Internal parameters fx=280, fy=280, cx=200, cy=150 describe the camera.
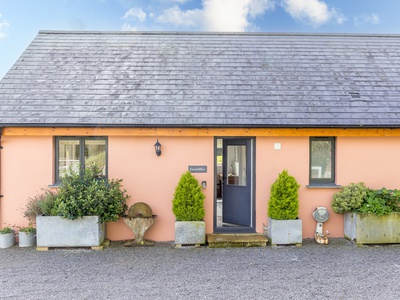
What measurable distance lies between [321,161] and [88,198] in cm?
568

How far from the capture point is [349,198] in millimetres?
6512

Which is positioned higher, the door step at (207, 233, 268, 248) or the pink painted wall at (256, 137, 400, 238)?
the pink painted wall at (256, 137, 400, 238)

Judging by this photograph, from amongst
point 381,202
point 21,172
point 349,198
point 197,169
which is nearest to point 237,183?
point 197,169

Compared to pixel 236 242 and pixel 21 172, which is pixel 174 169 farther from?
pixel 21 172

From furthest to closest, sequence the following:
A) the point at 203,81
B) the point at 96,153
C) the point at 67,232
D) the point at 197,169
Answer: the point at 203,81 → the point at 96,153 → the point at 197,169 → the point at 67,232

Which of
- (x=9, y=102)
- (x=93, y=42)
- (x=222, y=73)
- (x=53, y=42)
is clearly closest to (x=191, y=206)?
(x=222, y=73)

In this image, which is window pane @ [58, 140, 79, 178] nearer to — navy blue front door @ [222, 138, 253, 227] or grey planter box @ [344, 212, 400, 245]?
navy blue front door @ [222, 138, 253, 227]

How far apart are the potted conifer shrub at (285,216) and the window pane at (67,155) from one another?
4945mm

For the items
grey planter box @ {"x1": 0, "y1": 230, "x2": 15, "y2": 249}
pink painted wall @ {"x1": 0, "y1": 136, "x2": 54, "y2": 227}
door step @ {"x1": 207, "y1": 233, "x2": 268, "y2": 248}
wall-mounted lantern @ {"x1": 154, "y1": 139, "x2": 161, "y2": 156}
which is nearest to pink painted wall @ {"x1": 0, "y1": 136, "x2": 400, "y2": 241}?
pink painted wall @ {"x1": 0, "y1": 136, "x2": 54, "y2": 227}

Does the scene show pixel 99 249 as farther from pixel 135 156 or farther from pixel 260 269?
pixel 260 269

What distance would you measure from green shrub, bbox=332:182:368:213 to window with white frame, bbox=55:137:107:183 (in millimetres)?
5721

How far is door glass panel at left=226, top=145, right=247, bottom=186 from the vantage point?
7336mm

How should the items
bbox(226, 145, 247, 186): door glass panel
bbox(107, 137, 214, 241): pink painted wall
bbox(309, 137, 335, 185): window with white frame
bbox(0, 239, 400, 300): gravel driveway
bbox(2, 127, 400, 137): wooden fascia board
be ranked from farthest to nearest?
bbox(226, 145, 247, 186): door glass panel → bbox(309, 137, 335, 185): window with white frame → bbox(107, 137, 214, 241): pink painted wall → bbox(2, 127, 400, 137): wooden fascia board → bbox(0, 239, 400, 300): gravel driveway

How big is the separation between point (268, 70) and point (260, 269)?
5605 mm
